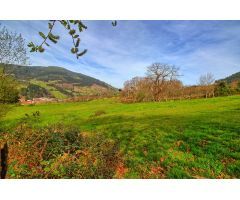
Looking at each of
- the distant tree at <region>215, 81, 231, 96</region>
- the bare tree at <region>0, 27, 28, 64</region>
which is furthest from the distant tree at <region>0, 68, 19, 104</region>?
the distant tree at <region>215, 81, 231, 96</region>

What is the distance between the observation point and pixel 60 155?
22.2 ft

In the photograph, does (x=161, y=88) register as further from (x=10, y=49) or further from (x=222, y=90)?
(x=10, y=49)

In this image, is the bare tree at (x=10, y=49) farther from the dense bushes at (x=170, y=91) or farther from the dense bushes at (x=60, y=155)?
the dense bushes at (x=170, y=91)

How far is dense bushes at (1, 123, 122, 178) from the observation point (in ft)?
19.3

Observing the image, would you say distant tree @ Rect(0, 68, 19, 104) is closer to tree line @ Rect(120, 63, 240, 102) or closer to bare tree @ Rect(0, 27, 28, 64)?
bare tree @ Rect(0, 27, 28, 64)

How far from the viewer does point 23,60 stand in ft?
36.3

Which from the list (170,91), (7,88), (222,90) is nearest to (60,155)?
(7,88)

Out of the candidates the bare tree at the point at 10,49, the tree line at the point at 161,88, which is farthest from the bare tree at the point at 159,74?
the bare tree at the point at 10,49

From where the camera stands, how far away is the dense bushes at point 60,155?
5891 mm

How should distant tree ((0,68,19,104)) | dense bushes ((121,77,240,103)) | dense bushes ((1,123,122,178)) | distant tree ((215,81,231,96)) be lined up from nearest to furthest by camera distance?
1. dense bushes ((1,123,122,178))
2. distant tree ((0,68,19,104))
3. distant tree ((215,81,231,96))
4. dense bushes ((121,77,240,103))

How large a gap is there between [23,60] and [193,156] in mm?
8792
